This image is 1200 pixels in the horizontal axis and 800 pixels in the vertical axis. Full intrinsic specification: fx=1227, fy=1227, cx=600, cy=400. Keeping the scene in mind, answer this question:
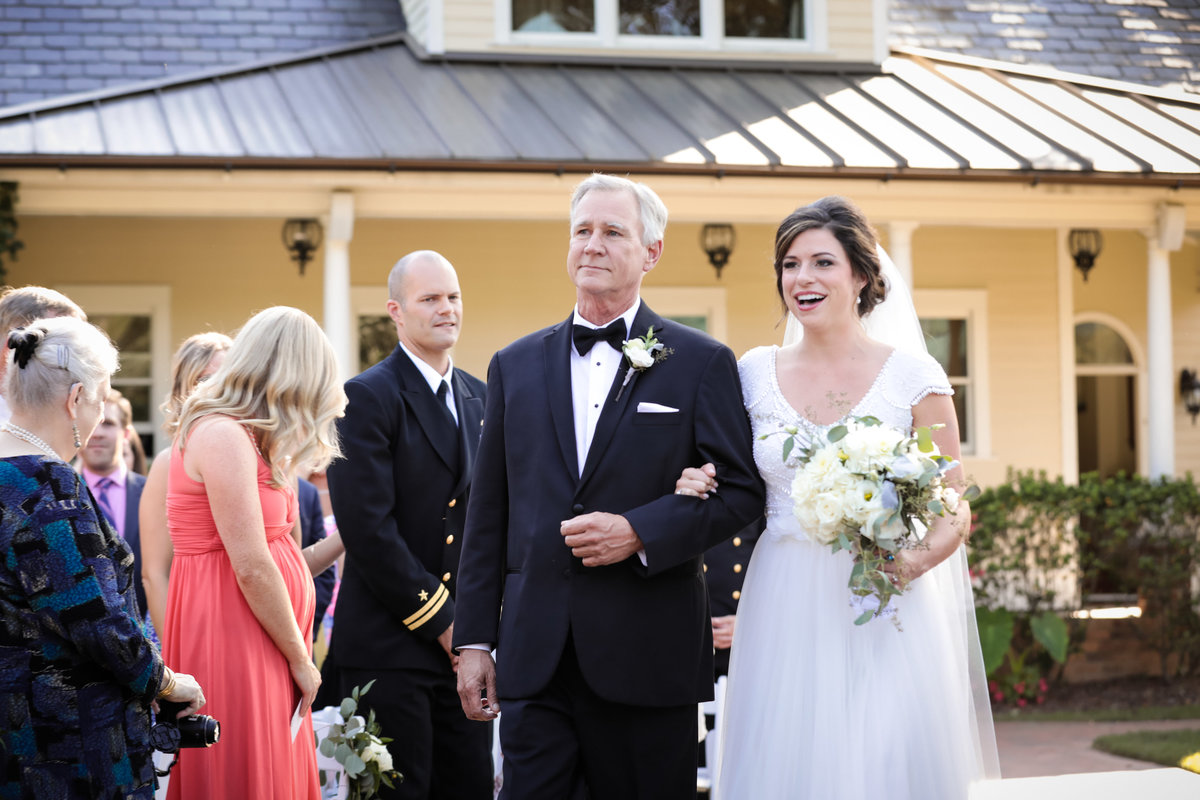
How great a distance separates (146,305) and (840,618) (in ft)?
30.7

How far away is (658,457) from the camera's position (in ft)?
12.4

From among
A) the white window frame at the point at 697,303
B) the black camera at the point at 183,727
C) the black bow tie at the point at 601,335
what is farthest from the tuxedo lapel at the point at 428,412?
the white window frame at the point at 697,303

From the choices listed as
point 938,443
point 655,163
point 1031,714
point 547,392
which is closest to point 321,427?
point 547,392

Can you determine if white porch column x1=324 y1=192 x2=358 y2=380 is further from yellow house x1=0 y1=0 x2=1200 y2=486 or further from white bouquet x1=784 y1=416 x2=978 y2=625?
white bouquet x1=784 y1=416 x2=978 y2=625

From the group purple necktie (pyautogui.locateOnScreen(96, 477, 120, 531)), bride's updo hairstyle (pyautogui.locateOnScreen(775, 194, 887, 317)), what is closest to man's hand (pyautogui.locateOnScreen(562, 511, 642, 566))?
bride's updo hairstyle (pyautogui.locateOnScreen(775, 194, 887, 317))

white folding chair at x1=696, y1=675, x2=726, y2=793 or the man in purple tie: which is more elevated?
the man in purple tie

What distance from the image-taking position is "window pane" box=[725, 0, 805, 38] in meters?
12.5

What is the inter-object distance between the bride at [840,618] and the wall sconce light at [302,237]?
7.82m

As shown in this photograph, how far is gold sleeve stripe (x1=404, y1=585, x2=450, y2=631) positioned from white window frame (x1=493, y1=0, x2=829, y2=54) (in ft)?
26.6

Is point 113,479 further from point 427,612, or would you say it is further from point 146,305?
point 146,305

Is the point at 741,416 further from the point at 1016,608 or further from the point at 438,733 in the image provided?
the point at 1016,608

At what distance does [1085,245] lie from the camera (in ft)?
41.7

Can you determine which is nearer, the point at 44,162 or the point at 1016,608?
the point at 44,162

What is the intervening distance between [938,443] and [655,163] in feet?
20.2
